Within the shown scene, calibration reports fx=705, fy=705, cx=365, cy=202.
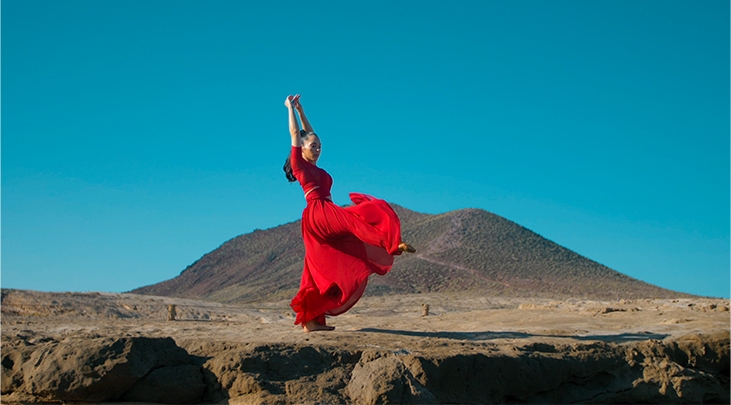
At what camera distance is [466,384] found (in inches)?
295

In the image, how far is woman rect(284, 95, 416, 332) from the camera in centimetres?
912

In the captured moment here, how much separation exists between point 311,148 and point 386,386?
4.25 meters

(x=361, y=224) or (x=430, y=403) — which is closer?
(x=430, y=403)

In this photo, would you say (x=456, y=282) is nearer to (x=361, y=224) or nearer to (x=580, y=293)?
(x=580, y=293)

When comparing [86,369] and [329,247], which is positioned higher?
[329,247]

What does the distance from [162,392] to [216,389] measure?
522mm

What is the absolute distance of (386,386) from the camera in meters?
6.56

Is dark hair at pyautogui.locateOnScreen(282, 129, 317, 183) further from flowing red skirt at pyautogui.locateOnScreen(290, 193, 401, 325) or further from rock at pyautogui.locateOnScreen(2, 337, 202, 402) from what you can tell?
rock at pyautogui.locateOnScreen(2, 337, 202, 402)

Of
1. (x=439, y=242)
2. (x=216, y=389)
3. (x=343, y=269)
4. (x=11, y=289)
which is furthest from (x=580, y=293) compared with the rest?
(x=216, y=389)

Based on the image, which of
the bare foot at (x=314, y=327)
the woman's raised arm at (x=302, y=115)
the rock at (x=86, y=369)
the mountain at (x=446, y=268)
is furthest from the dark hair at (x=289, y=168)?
the mountain at (x=446, y=268)

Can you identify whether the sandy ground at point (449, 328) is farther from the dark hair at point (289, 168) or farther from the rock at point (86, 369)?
the dark hair at point (289, 168)

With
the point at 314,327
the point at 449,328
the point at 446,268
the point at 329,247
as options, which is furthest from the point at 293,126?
the point at 446,268

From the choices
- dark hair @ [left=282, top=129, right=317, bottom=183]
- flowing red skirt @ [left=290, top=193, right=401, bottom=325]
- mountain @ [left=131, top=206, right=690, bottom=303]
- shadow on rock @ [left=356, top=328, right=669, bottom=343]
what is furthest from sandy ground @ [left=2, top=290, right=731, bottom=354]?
mountain @ [left=131, top=206, right=690, bottom=303]

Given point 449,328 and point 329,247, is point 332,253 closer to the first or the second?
point 329,247
